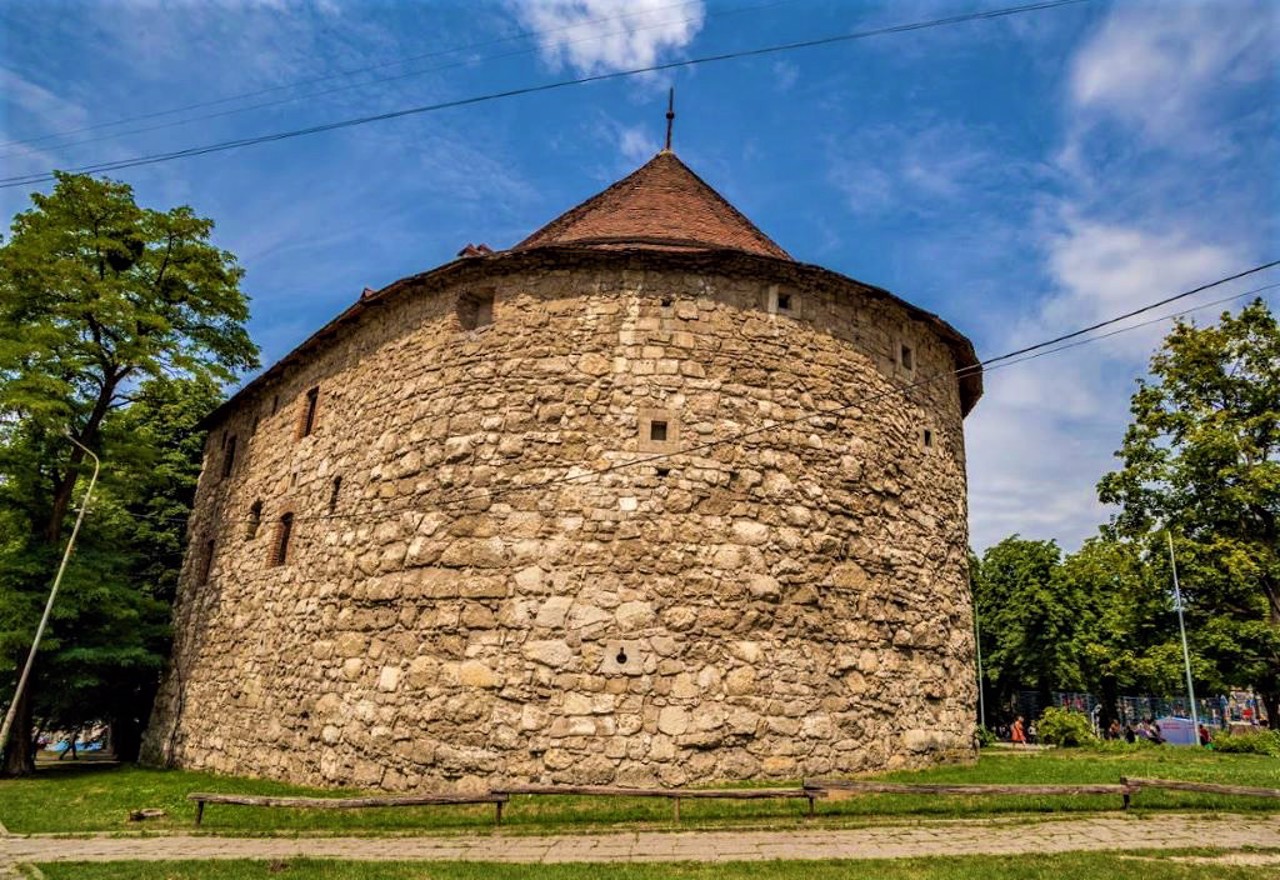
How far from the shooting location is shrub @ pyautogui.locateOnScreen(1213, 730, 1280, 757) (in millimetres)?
14617

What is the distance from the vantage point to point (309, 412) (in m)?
15.1

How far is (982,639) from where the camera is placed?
33.3 metres

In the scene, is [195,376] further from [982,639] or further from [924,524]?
[982,639]

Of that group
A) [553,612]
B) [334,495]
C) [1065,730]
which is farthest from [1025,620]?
[334,495]

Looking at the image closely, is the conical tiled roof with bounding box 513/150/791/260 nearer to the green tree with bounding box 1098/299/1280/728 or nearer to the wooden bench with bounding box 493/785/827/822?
the wooden bench with bounding box 493/785/827/822

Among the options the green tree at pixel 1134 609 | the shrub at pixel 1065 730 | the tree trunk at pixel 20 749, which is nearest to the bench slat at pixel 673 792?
the tree trunk at pixel 20 749

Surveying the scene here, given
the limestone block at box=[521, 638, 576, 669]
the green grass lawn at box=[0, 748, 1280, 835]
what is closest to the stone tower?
the limestone block at box=[521, 638, 576, 669]

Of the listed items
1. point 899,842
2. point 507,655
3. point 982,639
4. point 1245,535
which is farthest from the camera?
point 982,639

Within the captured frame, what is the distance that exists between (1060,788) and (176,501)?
2104 centimetres

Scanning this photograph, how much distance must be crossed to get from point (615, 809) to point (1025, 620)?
28.1 meters

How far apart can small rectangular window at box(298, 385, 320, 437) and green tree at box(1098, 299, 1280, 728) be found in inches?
809

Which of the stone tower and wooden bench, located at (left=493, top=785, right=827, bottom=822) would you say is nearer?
wooden bench, located at (left=493, top=785, right=827, bottom=822)

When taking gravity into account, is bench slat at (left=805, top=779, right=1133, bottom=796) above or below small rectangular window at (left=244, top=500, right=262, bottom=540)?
below

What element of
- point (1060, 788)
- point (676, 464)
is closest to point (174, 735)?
point (676, 464)
